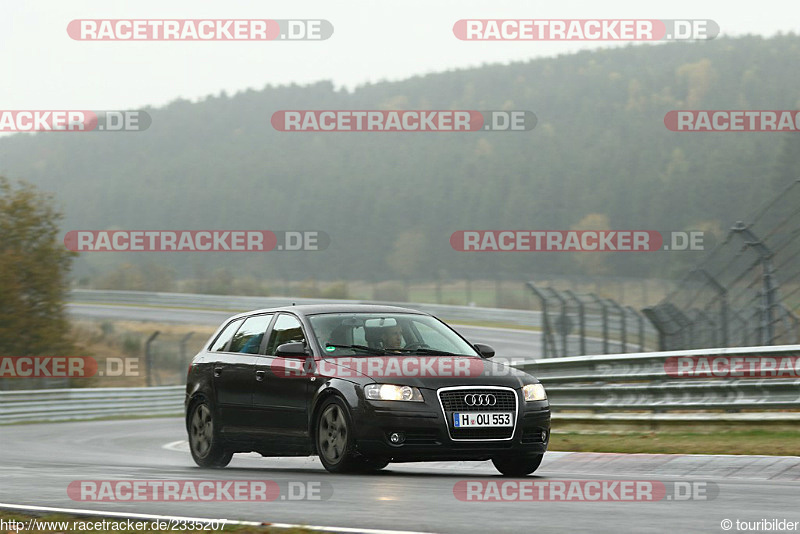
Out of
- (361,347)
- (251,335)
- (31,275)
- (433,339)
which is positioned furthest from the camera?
(31,275)

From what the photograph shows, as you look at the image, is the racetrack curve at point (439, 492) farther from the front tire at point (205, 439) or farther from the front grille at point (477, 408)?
the front grille at point (477, 408)

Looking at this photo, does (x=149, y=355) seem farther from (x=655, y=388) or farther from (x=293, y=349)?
(x=293, y=349)

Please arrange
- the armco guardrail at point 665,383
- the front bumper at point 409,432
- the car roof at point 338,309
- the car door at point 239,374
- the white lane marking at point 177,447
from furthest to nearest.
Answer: the white lane marking at point 177,447, the armco guardrail at point 665,383, the car door at point 239,374, the car roof at point 338,309, the front bumper at point 409,432

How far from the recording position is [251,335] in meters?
12.2

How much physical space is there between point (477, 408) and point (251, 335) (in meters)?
2.87

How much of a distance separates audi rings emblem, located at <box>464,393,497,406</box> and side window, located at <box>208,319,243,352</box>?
10.6ft

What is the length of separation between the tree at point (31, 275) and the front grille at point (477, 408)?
1168 inches

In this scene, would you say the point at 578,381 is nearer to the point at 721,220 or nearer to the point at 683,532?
the point at 683,532

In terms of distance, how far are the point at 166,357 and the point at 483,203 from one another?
46.1 meters

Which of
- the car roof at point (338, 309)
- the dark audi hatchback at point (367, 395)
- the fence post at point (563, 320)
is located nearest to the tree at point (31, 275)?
the fence post at point (563, 320)

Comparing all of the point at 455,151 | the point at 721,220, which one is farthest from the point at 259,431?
the point at 455,151

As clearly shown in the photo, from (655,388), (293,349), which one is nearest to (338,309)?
(293,349)

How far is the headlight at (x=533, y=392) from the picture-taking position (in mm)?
10594

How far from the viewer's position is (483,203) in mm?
90562
